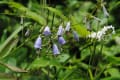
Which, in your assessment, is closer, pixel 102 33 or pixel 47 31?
pixel 47 31

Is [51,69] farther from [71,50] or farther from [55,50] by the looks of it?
[71,50]

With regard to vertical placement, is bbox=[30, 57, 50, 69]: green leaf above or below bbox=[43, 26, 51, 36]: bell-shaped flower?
below

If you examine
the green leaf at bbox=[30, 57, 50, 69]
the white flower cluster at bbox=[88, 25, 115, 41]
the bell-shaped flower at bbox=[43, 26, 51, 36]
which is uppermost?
the bell-shaped flower at bbox=[43, 26, 51, 36]

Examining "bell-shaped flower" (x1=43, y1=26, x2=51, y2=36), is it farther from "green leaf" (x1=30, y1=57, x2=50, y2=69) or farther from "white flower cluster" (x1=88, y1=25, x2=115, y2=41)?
"white flower cluster" (x1=88, y1=25, x2=115, y2=41)

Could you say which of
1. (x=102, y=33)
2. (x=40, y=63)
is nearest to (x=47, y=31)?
(x=40, y=63)

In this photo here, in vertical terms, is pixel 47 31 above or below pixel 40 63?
above

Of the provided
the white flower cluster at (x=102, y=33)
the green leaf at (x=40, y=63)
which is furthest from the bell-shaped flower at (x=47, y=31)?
the white flower cluster at (x=102, y=33)

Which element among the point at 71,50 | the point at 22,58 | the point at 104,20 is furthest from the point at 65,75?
the point at 71,50

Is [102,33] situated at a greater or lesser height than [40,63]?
greater

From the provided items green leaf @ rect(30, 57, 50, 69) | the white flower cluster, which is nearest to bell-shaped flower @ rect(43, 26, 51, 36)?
green leaf @ rect(30, 57, 50, 69)

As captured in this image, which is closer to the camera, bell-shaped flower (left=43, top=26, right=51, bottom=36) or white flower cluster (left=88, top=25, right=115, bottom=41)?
bell-shaped flower (left=43, top=26, right=51, bottom=36)

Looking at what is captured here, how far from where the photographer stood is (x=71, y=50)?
3.49m

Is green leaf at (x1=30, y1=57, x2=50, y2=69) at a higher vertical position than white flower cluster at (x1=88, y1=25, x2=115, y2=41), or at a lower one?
lower

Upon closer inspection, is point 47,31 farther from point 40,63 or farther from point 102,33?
point 102,33
